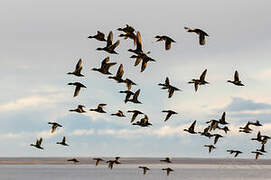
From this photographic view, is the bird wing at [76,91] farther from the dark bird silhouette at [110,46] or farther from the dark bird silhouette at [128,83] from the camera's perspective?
the dark bird silhouette at [110,46]

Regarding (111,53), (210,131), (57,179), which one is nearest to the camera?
(111,53)

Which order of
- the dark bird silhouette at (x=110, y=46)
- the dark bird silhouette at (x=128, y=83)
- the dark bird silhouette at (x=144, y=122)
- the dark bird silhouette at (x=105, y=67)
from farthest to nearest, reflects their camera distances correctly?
the dark bird silhouette at (x=144, y=122) < the dark bird silhouette at (x=128, y=83) < the dark bird silhouette at (x=105, y=67) < the dark bird silhouette at (x=110, y=46)

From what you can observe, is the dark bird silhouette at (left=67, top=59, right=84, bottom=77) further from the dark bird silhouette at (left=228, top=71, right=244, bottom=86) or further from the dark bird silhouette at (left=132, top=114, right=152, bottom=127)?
the dark bird silhouette at (left=228, top=71, right=244, bottom=86)

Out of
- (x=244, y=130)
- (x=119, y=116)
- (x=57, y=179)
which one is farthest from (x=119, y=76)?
(x=57, y=179)

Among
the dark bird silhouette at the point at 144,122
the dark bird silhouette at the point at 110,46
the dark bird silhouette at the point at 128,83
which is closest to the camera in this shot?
the dark bird silhouette at the point at 110,46

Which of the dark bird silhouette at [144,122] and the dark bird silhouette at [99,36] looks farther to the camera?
the dark bird silhouette at [144,122]

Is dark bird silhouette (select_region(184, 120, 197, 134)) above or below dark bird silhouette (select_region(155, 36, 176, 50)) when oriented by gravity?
below

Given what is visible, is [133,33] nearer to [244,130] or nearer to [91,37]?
[91,37]

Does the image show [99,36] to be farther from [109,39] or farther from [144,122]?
[144,122]

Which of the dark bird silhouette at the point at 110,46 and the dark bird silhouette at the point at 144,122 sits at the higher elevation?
the dark bird silhouette at the point at 110,46

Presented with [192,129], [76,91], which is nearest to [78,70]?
[76,91]

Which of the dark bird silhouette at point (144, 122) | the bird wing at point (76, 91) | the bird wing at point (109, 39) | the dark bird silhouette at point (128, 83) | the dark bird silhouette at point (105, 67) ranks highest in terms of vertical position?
the bird wing at point (109, 39)

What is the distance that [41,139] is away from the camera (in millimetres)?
60094

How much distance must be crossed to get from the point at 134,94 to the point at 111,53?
6.39 metres
